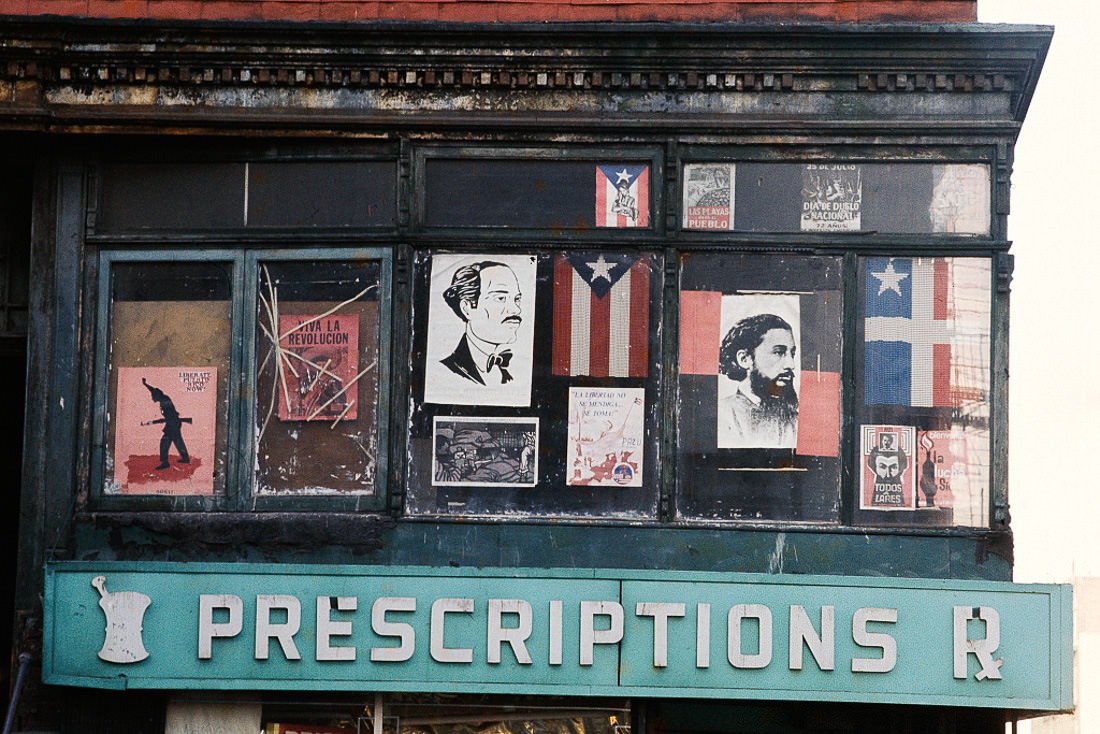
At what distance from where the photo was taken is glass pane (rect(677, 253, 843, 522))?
1097cm

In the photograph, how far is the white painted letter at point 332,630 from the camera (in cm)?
1067

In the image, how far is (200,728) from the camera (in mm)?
10961

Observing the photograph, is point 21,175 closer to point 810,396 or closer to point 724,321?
point 724,321

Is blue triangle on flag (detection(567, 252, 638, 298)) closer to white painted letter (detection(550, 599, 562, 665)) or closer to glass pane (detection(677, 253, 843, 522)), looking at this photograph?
glass pane (detection(677, 253, 843, 522))

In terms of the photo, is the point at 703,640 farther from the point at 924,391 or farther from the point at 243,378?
the point at 243,378

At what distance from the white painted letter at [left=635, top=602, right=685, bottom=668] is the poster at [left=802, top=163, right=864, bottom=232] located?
2.97 metres

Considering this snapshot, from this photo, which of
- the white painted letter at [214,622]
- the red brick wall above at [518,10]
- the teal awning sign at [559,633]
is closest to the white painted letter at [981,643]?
the teal awning sign at [559,633]

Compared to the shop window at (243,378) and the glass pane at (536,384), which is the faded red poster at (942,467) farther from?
the shop window at (243,378)

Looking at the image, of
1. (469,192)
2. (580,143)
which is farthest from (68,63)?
(580,143)

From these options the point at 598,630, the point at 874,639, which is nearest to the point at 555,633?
the point at 598,630

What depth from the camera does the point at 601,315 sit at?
1117cm

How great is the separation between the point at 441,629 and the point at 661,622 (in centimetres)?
156

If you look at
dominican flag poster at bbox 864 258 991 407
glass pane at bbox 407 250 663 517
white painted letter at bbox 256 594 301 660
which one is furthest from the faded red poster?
white painted letter at bbox 256 594 301 660

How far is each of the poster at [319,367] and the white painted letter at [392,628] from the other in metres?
1.44
